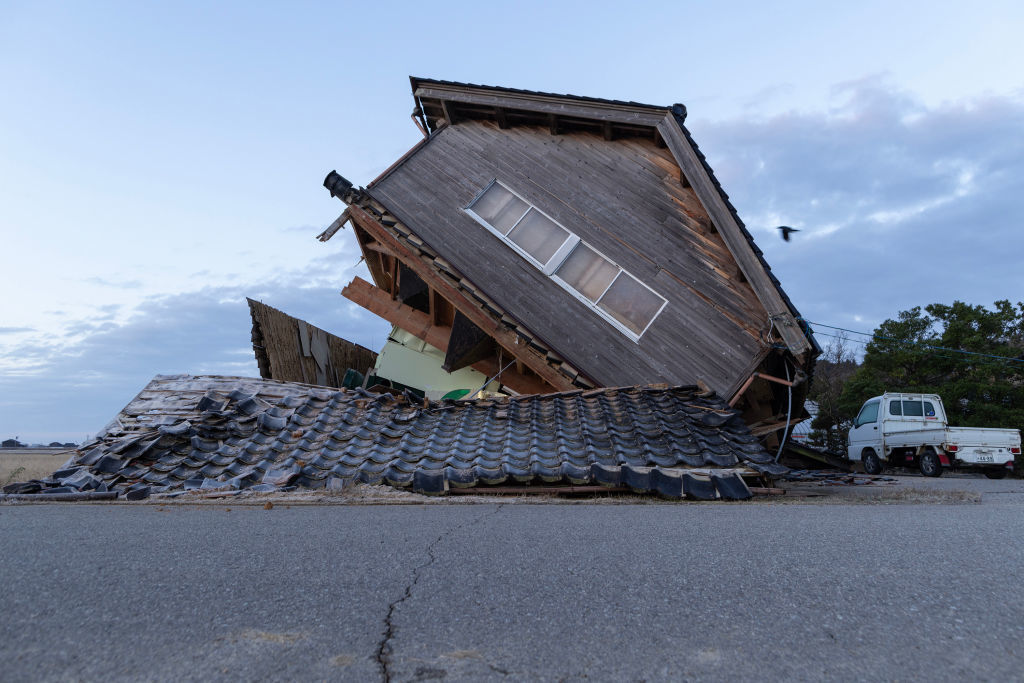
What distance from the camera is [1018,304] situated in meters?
24.1

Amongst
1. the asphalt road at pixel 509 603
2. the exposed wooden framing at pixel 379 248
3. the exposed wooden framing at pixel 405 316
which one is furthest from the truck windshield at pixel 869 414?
the asphalt road at pixel 509 603

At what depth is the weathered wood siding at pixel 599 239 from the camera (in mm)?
10469

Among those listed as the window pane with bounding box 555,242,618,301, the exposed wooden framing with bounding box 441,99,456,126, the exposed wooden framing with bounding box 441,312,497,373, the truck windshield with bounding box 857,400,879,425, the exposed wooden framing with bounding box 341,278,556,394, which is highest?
the exposed wooden framing with bounding box 441,99,456,126

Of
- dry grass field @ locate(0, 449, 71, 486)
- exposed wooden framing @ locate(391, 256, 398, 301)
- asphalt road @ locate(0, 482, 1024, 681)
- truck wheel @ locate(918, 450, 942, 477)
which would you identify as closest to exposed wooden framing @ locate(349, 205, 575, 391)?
exposed wooden framing @ locate(391, 256, 398, 301)

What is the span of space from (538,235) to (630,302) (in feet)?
6.53

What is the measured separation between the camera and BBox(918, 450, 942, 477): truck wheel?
1612cm

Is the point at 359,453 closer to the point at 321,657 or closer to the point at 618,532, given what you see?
the point at 618,532

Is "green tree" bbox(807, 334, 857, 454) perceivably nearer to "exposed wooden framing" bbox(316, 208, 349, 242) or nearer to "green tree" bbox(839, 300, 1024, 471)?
"green tree" bbox(839, 300, 1024, 471)

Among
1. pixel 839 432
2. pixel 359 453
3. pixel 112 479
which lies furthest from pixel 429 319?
pixel 839 432

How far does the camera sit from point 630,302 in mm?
10938

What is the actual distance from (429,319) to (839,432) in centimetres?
2100

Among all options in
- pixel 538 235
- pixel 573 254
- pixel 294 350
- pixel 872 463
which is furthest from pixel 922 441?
pixel 294 350

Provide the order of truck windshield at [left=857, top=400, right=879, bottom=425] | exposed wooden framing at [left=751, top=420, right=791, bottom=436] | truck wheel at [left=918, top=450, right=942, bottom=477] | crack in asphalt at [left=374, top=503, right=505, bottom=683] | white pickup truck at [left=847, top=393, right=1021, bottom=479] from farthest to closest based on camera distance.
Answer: truck windshield at [left=857, top=400, right=879, bottom=425], truck wheel at [left=918, top=450, right=942, bottom=477], white pickup truck at [left=847, top=393, right=1021, bottom=479], exposed wooden framing at [left=751, top=420, right=791, bottom=436], crack in asphalt at [left=374, top=503, right=505, bottom=683]

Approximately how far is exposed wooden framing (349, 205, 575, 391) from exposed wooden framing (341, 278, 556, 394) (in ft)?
3.57
